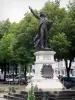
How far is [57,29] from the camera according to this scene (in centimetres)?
3328

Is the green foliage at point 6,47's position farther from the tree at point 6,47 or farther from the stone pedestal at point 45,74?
the stone pedestal at point 45,74

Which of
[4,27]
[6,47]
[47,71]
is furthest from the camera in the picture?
[4,27]

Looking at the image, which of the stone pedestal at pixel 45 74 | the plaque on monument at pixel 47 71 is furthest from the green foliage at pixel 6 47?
the plaque on monument at pixel 47 71

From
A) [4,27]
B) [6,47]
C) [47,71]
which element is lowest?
[47,71]

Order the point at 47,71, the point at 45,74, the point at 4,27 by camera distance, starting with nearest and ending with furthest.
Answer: the point at 47,71, the point at 45,74, the point at 4,27

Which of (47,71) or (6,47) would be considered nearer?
(47,71)

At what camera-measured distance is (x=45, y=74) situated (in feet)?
73.6

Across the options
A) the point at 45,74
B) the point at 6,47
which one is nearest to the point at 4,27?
the point at 6,47

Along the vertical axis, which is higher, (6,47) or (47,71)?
(6,47)

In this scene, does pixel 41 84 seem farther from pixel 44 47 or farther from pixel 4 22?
pixel 4 22

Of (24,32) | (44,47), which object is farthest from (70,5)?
(44,47)

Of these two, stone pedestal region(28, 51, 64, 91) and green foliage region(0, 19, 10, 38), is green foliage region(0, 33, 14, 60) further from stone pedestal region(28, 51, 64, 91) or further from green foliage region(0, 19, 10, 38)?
stone pedestal region(28, 51, 64, 91)

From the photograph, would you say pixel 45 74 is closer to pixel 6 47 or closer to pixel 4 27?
pixel 6 47

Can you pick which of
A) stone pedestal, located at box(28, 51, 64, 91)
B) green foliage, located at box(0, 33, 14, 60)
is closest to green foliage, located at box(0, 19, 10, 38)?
green foliage, located at box(0, 33, 14, 60)
